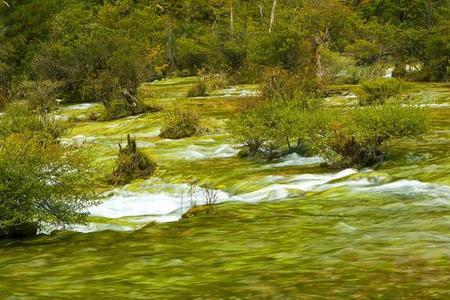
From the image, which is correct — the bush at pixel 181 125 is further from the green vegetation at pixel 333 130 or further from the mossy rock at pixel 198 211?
the mossy rock at pixel 198 211

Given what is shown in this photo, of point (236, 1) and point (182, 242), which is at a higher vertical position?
point (236, 1)

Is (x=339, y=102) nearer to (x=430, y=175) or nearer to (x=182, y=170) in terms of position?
(x=182, y=170)

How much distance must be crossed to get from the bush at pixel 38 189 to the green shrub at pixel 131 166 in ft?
17.1

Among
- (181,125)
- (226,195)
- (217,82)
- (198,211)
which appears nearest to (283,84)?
(181,125)

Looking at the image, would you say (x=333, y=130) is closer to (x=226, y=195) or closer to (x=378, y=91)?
(x=226, y=195)

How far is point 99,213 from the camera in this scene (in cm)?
1432

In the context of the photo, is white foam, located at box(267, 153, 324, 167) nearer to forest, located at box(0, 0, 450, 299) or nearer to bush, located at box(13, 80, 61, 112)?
forest, located at box(0, 0, 450, 299)

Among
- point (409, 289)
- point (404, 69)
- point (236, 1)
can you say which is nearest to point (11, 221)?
point (409, 289)

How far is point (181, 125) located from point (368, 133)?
11.1 meters

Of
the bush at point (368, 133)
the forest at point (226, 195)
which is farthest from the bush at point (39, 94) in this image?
the bush at point (368, 133)

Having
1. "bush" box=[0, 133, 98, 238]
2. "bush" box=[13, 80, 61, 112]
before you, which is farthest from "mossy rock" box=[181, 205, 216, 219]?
"bush" box=[13, 80, 61, 112]

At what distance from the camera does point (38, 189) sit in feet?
36.9

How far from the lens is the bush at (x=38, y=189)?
11.1 m

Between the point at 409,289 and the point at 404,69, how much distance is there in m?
48.0
